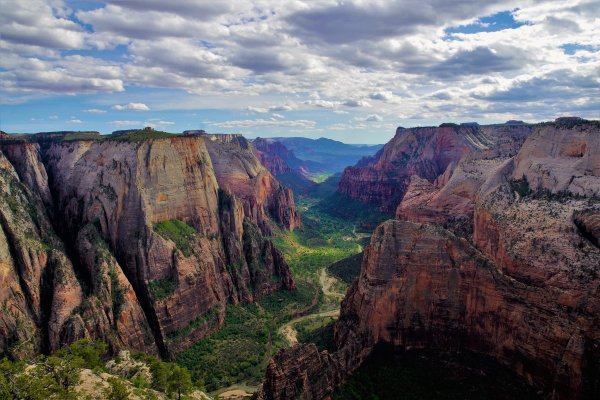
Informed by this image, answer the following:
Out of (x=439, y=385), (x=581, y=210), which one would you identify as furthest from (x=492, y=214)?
(x=439, y=385)

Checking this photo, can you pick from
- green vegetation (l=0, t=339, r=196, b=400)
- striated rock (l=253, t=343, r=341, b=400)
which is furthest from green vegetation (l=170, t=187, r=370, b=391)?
striated rock (l=253, t=343, r=341, b=400)

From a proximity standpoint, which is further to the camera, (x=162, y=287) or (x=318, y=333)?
(x=162, y=287)

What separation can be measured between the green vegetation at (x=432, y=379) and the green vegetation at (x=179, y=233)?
3988 cm

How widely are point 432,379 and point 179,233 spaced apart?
5060 cm

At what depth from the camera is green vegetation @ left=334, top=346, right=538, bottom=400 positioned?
162ft

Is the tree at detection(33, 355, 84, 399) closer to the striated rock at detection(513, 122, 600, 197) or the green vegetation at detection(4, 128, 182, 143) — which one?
the green vegetation at detection(4, 128, 182, 143)

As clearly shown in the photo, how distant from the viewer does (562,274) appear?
51.1m

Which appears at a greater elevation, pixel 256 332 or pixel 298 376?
pixel 298 376

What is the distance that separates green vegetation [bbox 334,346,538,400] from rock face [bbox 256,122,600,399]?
47.9 inches

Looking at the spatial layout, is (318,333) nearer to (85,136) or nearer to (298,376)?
(298,376)

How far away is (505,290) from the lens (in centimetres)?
5091

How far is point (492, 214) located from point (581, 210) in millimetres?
14347

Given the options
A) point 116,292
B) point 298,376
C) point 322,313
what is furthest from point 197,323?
point 298,376

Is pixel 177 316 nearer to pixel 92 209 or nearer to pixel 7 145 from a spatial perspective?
pixel 92 209
